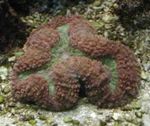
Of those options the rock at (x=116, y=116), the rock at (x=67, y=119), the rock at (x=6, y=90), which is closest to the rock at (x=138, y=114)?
the rock at (x=116, y=116)

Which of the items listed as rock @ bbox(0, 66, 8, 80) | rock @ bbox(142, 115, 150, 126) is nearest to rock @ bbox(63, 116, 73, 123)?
rock @ bbox(142, 115, 150, 126)

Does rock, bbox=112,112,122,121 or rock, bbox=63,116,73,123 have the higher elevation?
rock, bbox=63,116,73,123

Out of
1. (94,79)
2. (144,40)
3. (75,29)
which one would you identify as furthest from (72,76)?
(144,40)

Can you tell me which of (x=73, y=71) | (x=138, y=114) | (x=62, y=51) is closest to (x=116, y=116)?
(x=138, y=114)

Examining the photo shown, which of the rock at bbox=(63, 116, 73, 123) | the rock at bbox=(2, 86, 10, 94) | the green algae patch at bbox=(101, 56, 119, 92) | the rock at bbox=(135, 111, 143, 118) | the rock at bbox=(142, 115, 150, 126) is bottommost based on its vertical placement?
the rock at bbox=(142, 115, 150, 126)

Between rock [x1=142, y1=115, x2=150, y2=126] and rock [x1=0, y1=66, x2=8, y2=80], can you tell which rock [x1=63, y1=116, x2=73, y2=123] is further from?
rock [x1=0, y1=66, x2=8, y2=80]

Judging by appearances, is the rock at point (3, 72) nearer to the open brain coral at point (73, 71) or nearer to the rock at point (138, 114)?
the open brain coral at point (73, 71)

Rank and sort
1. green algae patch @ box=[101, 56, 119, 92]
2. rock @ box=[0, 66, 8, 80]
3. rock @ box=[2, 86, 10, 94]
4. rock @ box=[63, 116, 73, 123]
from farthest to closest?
rock @ box=[0, 66, 8, 80]
rock @ box=[2, 86, 10, 94]
green algae patch @ box=[101, 56, 119, 92]
rock @ box=[63, 116, 73, 123]

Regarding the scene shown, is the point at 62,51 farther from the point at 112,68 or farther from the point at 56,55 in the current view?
the point at 112,68
